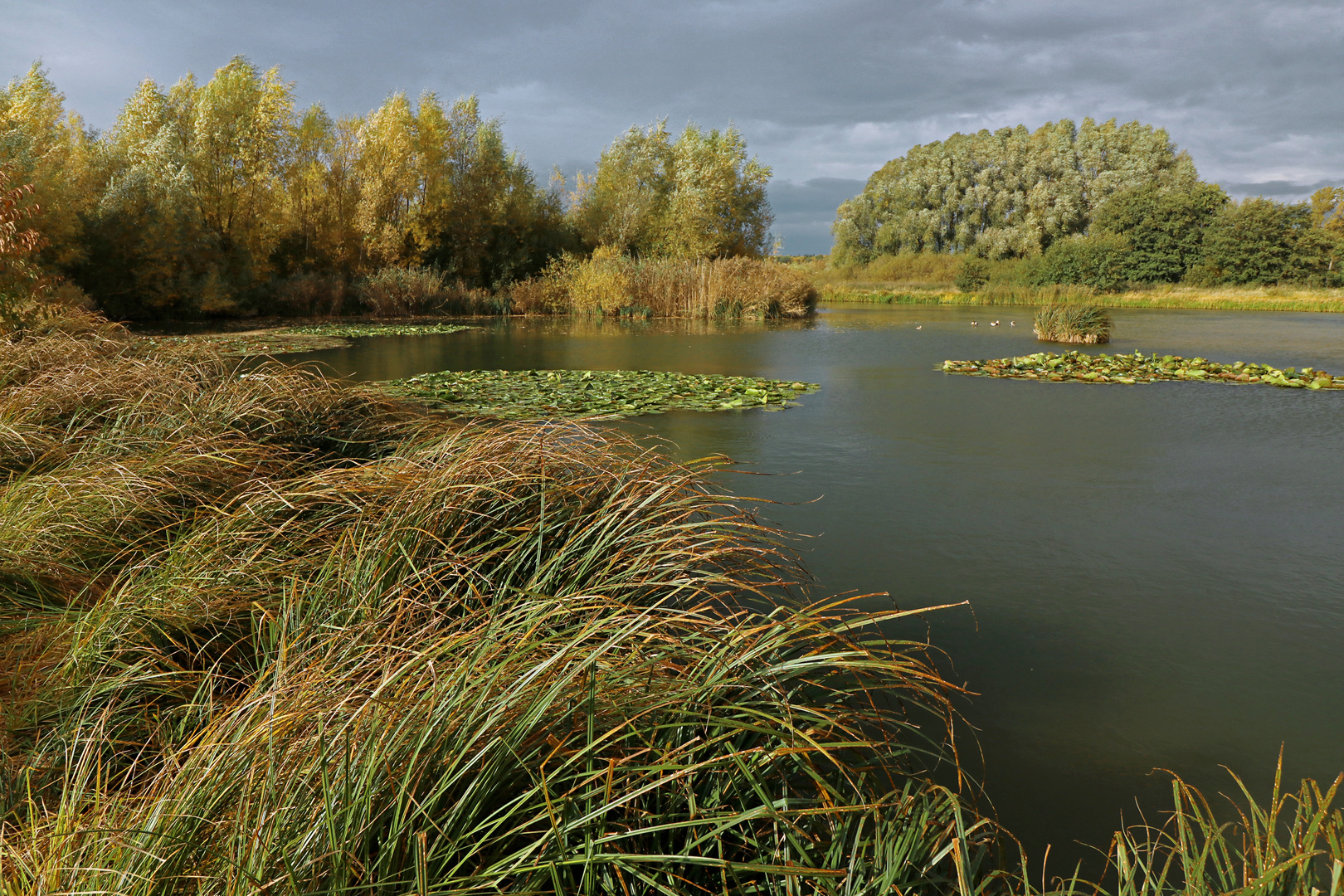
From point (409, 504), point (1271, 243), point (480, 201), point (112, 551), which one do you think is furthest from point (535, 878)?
point (1271, 243)

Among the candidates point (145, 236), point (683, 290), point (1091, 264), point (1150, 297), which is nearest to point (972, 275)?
point (1091, 264)

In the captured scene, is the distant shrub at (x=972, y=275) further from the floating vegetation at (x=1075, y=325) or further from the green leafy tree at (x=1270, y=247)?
the floating vegetation at (x=1075, y=325)

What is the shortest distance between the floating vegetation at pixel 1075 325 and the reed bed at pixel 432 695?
1452cm

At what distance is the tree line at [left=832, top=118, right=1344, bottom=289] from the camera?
34.8 meters

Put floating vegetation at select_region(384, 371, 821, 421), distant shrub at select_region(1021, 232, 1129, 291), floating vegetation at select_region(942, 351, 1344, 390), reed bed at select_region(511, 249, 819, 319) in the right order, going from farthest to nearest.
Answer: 1. distant shrub at select_region(1021, 232, 1129, 291)
2. reed bed at select_region(511, 249, 819, 319)
3. floating vegetation at select_region(942, 351, 1344, 390)
4. floating vegetation at select_region(384, 371, 821, 421)

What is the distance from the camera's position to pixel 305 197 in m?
23.7

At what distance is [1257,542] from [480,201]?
82.7ft

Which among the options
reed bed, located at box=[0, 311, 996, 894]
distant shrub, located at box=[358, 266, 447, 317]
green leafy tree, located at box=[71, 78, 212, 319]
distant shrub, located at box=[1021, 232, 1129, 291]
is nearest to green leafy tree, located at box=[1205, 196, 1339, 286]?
distant shrub, located at box=[1021, 232, 1129, 291]

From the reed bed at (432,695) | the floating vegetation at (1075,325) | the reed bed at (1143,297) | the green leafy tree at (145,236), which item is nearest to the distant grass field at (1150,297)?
the reed bed at (1143,297)

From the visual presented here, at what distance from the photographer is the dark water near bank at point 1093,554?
246 centimetres

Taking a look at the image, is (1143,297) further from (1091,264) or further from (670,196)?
(670,196)

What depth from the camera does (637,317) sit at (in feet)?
72.6

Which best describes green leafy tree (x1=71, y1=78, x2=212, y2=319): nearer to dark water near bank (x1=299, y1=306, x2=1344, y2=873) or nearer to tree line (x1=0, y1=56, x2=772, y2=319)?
tree line (x1=0, y1=56, x2=772, y2=319)

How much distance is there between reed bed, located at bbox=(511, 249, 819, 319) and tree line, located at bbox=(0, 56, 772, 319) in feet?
9.65
